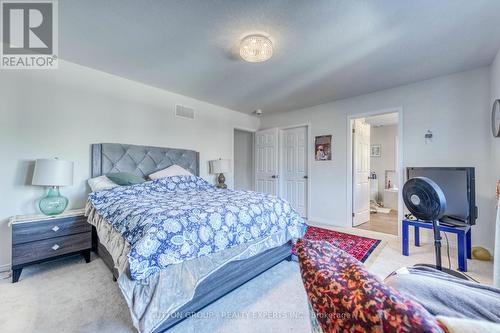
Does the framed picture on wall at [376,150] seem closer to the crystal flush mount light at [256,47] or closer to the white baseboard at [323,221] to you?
the white baseboard at [323,221]

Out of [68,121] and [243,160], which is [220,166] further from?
[68,121]

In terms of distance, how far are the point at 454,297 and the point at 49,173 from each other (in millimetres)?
3272

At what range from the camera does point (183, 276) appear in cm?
151

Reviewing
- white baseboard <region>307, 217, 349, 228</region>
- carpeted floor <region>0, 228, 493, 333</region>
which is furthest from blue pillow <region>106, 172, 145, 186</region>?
white baseboard <region>307, 217, 349, 228</region>

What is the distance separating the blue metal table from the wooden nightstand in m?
3.92

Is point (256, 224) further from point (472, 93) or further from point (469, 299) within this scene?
point (472, 93)

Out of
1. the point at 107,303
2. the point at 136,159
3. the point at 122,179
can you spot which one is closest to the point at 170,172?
the point at 136,159

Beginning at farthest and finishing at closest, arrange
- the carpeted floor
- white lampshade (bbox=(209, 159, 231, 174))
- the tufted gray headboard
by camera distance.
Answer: white lampshade (bbox=(209, 159, 231, 174))
the tufted gray headboard
the carpeted floor

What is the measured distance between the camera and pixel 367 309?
0.46 meters

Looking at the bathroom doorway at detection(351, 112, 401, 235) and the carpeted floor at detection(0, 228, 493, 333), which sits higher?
the bathroom doorway at detection(351, 112, 401, 235)

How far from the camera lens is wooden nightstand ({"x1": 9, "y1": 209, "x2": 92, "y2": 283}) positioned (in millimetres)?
2143

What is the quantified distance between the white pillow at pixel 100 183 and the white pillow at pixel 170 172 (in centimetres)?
62

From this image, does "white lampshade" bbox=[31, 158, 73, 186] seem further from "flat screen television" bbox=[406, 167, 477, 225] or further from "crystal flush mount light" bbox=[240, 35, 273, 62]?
"flat screen television" bbox=[406, 167, 477, 225]

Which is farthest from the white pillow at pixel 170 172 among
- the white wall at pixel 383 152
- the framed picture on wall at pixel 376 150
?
the framed picture on wall at pixel 376 150
